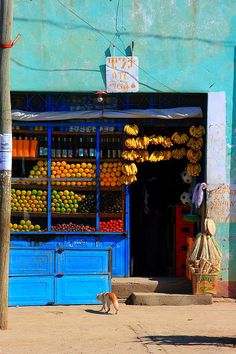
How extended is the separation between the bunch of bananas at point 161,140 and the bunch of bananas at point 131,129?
293mm

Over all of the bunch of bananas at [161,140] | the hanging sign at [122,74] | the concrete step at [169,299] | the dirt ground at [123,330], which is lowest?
the dirt ground at [123,330]

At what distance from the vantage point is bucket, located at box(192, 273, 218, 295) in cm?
1234

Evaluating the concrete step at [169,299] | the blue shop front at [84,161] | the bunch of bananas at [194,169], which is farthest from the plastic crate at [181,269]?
the bunch of bananas at [194,169]

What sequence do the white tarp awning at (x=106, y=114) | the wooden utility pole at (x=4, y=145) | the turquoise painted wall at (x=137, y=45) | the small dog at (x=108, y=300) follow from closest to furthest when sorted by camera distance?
the wooden utility pole at (x=4, y=145), the small dog at (x=108, y=300), the turquoise painted wall at (x=137, y=45), the white tarp awning at (x=106, y=114)

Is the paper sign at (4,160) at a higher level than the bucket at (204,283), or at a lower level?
higher

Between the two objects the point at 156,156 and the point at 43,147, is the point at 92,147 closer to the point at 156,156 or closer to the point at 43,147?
the point at 43,147

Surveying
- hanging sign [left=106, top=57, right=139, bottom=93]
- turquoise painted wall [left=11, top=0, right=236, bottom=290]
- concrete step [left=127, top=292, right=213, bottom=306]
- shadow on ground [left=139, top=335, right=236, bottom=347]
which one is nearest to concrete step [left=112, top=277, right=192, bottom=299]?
concrete step [left=127, top=292, right=213, bottom=306]

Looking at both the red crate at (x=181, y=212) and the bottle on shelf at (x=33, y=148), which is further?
the red crate at (x=181, y=212)

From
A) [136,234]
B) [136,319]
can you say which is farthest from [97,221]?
[136,319]

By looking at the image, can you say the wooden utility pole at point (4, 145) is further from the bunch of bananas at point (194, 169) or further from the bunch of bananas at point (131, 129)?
the bunch of bananas at point (194, 169)

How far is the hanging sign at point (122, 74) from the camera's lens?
12.6 meters

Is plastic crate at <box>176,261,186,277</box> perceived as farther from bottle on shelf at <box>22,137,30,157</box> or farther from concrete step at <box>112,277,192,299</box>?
bottle on shelf at <box>22,137,30,157</box>

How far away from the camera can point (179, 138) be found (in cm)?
1298

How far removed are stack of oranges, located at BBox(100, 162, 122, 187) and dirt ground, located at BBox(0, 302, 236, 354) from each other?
6.85 feet
